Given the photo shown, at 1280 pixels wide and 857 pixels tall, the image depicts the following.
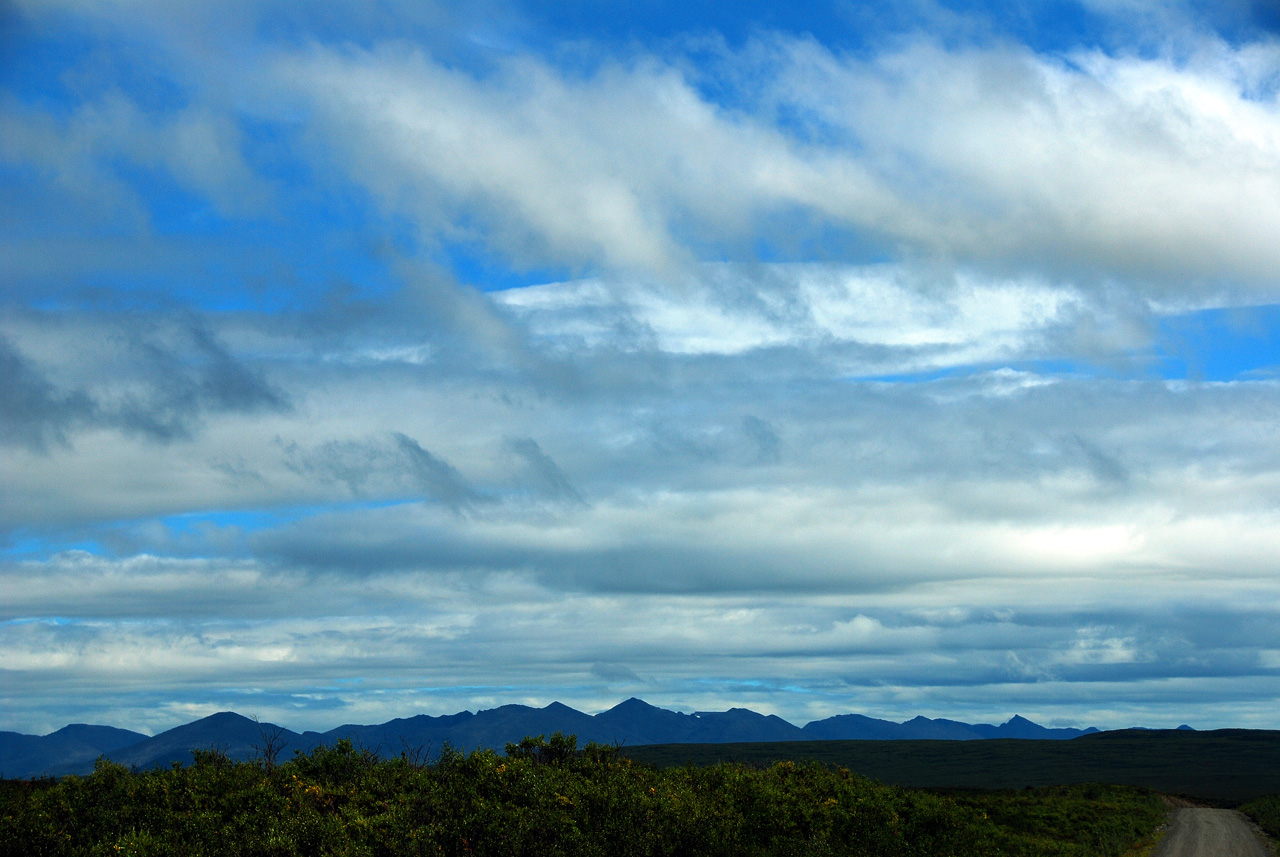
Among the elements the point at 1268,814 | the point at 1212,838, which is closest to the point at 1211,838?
the point at 1212,838

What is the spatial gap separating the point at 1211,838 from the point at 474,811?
7540 centimetres

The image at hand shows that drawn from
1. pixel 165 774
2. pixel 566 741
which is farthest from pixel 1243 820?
pixel 165 774

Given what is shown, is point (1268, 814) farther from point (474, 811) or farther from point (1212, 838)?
point (474, 811)

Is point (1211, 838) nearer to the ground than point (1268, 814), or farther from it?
farther from it

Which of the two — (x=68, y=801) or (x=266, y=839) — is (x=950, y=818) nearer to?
(x=266, y=839)

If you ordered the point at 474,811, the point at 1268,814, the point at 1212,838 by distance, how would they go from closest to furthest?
the point at 474,811, the point at 1212,838, the point at 1268,814

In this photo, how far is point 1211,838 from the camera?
3297 inches

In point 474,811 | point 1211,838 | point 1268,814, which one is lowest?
point 1268,814

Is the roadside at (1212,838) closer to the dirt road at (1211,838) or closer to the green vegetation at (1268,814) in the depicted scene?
the dirt road at (1211,838)

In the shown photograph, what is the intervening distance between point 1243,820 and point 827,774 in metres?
74.1

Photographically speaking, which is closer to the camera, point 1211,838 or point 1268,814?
point 1211,838

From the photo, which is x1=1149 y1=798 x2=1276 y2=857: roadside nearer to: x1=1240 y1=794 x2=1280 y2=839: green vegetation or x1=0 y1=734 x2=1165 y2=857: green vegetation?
x1=1240 y1=794 x2=1280 y2=839: green vegetation

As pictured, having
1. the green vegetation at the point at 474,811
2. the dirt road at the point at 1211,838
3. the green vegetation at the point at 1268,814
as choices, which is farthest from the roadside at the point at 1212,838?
the green vegetation at the point at 474,811

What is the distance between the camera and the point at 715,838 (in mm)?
40062
